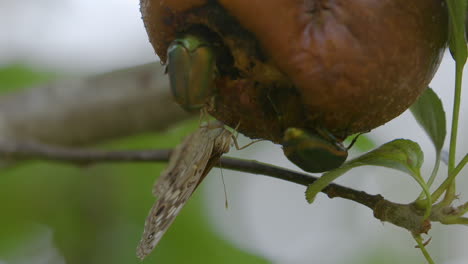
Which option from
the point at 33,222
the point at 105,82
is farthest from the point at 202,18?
the point at 33,222

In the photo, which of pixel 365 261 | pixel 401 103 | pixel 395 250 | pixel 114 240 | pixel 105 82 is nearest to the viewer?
pixel 401 103

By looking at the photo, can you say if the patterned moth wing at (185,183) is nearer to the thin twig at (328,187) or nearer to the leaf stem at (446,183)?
the thin twig at (328,187)

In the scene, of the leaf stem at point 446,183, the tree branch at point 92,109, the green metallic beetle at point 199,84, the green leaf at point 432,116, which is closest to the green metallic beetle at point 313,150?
the green metallic beetle at point 199,84

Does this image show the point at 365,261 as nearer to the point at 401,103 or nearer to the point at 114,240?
the point at 114,240

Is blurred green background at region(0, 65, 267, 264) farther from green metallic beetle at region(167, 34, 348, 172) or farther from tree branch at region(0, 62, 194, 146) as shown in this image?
green metallic beetle at region(167, 34, 348, 172)

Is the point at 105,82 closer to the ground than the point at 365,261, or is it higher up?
higher up

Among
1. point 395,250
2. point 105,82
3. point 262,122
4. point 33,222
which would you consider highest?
point 262,122

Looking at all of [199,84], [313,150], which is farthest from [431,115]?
[199,84]
